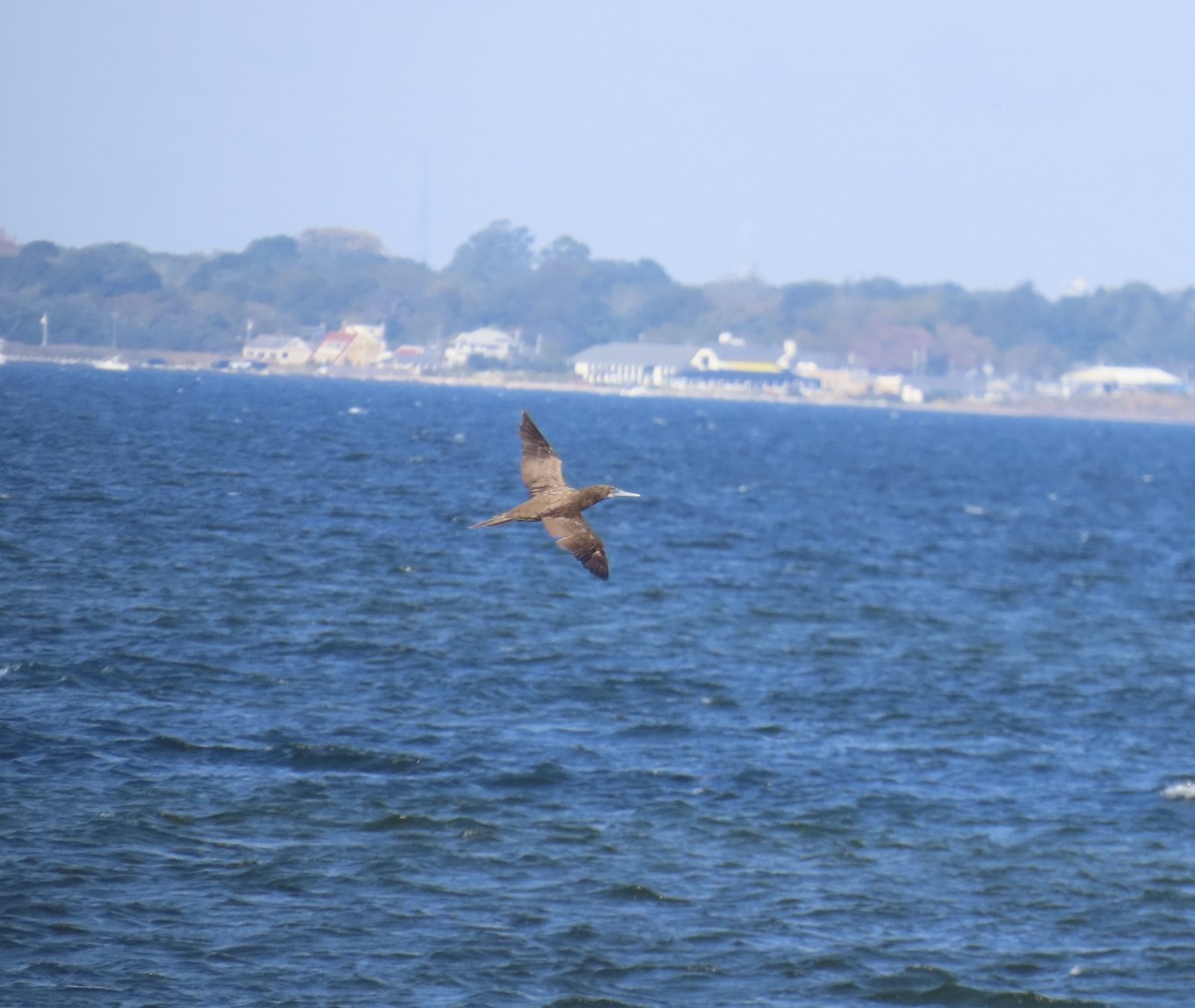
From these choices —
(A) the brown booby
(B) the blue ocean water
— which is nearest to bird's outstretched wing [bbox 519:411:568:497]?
(A) the brown booby

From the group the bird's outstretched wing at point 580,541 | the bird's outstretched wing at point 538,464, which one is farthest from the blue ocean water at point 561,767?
the bird's outstretched wing at point 580,541

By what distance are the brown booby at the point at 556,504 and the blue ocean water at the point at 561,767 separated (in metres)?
8.64

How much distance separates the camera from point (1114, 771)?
108 feet

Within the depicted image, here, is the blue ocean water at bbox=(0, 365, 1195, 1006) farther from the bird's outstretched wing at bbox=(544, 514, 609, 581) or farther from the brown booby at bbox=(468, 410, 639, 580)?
the bird's outstretched wing at bbox=(544, 514, 609, 581)

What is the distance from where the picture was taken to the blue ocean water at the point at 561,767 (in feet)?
74.1

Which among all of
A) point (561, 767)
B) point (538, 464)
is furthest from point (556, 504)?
point (561, 767)

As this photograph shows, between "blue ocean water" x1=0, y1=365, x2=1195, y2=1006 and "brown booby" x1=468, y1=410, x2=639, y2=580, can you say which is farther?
"blue ocean water" x1=0, y1=365, x2=1195, y2=1006

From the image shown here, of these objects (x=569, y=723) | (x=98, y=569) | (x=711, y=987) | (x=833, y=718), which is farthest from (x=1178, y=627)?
(x=711, y=987)

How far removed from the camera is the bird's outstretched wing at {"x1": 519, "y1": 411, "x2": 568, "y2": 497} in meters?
14.9

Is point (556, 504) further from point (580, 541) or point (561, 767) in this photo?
point (561, 767)

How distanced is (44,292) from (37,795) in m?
181

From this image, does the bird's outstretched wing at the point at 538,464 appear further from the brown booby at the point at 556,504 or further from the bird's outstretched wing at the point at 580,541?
the bird's outstretched wing at the point at 580,541

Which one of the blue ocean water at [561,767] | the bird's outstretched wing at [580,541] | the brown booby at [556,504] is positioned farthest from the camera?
the blue ocean water at [561,767]

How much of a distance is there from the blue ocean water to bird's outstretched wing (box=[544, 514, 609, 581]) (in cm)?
894
